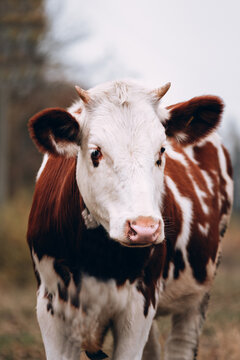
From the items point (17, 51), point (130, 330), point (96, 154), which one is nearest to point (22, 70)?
point (17, 51)

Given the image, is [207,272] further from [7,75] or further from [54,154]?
[7,75]

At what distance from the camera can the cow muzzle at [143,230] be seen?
2826mm

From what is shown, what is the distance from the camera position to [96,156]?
10.6 ft

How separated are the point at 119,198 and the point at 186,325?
95.8 inches

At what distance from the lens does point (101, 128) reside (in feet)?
10.7

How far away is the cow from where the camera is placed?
3.10m

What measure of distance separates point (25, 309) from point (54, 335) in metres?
5.12

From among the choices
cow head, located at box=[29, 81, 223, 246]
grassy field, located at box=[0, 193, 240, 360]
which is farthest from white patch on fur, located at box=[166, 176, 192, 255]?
grassy field, located at box=[0, 193, 240, 360]

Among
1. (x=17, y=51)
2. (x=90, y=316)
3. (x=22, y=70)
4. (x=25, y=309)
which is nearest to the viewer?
(x=90, y=316)

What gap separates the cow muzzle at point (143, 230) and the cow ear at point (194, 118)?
920 mm

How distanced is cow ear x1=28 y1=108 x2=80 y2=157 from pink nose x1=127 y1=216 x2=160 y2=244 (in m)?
0.79

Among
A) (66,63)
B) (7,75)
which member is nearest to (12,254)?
(7,75)

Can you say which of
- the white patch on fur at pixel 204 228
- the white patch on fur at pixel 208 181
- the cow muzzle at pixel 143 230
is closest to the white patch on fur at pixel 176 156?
the white patch on fur at pixel 208 181

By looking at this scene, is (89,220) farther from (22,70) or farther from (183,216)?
(22,70)
